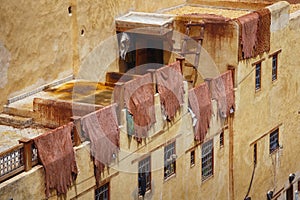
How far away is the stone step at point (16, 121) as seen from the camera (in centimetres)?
2730

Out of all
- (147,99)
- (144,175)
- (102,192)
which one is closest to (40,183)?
(102,192)

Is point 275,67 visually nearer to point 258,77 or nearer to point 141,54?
point 258,77

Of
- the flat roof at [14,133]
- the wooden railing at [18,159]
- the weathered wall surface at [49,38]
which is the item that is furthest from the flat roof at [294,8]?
the wooden railing at [18,159]

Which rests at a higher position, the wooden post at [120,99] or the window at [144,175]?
the wooden post at [120,99]

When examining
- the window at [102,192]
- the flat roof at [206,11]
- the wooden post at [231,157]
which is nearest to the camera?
the window at [102,192]

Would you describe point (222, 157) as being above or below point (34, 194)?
below

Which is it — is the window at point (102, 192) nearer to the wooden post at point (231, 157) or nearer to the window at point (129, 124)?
the window at point (129, 124)

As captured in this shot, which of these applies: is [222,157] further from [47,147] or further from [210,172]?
[47,147]

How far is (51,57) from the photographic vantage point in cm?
3000

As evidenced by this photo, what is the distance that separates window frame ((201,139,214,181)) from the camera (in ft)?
102

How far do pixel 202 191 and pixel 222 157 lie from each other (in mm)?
1834

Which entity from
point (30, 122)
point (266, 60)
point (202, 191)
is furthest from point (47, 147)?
point (266, 60)

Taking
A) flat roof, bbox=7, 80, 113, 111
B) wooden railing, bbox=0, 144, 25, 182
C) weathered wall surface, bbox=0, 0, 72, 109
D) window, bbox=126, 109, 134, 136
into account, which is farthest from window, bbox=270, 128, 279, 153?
wooden railing, bbox=0, 144, 25, 182

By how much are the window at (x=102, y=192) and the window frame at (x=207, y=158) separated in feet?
19.1
